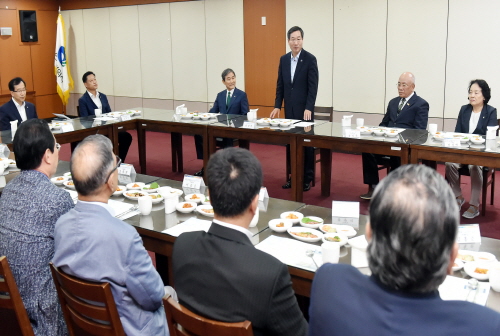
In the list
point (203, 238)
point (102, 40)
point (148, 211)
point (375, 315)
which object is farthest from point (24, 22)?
point (375, 315)

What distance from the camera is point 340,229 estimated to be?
7.97 feet

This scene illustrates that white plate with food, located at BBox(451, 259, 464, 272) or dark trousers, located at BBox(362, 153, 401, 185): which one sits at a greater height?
white plate with food, located at BBox(451, 259, 464, 272)

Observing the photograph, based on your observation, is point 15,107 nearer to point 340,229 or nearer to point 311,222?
point 311,222

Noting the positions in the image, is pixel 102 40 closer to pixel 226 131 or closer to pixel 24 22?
pixel 24 22

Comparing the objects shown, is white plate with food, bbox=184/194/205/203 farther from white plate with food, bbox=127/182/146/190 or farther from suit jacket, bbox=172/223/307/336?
suit jacket, bbox=172/223/307/336

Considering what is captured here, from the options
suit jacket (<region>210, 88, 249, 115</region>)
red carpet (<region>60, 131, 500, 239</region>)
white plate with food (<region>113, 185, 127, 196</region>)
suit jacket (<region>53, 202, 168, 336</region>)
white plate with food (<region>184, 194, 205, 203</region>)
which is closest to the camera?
suit jacket (<region>53, 202, 168, 336</region>)

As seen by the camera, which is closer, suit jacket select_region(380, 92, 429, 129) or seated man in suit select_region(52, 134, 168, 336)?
seated man in suit select_region(52, 134, 168, 336)

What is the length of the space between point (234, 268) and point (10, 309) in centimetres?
104

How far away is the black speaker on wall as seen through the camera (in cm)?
968

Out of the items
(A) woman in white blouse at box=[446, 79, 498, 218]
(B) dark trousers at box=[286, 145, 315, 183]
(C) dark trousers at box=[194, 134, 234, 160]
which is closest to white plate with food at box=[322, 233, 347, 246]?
(A) woman in white blouse at box=[446, 79, 498, 218]

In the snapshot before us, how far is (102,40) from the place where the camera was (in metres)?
9.88

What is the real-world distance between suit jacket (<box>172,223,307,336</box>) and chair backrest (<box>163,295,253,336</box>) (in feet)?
0.18

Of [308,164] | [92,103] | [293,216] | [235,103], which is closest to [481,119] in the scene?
[308,164]

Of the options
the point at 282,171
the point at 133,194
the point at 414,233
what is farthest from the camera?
the point at 282,171
